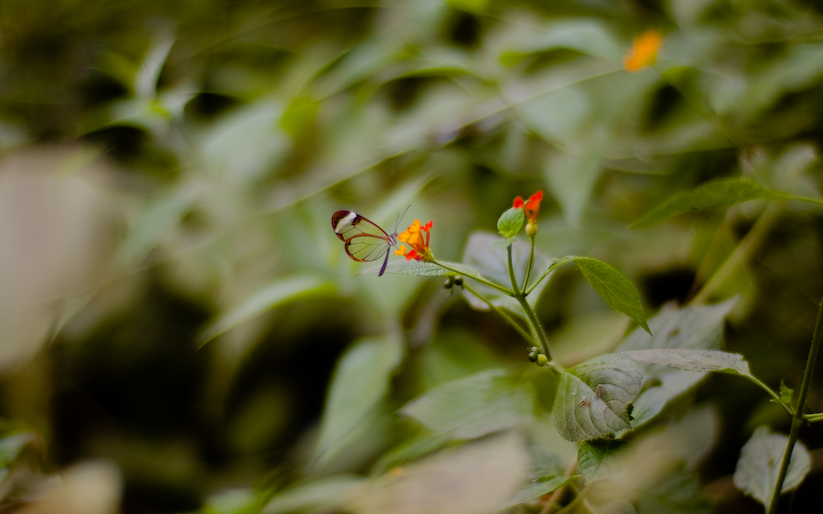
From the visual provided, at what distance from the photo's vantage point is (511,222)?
0.73 feet

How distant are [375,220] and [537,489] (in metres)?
0.32

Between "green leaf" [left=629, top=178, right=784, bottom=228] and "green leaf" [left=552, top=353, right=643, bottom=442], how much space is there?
0.31 ft

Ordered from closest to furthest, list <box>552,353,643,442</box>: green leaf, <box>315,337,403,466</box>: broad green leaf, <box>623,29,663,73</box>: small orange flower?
<box>552,353,643,442</box>: green leaf
<box>315,337,403,466</box>: broad green leaf
<box>623,29,663,73</box>: small orange flower

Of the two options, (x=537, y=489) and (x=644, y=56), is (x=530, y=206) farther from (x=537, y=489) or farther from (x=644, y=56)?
(x=644, y=56)

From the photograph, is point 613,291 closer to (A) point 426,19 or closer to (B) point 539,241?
(B) point 539,241

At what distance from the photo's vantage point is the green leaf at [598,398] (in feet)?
0.67

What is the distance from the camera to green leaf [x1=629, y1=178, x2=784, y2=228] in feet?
0.78

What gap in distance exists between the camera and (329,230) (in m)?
0.57

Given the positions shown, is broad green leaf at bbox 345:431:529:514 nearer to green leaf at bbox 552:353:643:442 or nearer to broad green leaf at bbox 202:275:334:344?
green leaf at bbox 552:353:643:442

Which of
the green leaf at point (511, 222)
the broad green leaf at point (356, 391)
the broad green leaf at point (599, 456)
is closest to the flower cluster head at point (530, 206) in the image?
the green leaf at point (511, 222)

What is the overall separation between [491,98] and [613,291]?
0.46 metres

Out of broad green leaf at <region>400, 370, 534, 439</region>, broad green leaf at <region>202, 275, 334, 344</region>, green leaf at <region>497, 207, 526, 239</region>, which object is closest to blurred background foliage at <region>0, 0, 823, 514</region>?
broad green leaf at <region>202, 275, 334, 344</region>

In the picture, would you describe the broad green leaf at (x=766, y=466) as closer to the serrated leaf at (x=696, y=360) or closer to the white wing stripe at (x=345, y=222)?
the serrated leaf at (x=696, y=360)

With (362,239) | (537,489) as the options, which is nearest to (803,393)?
(537,489)
